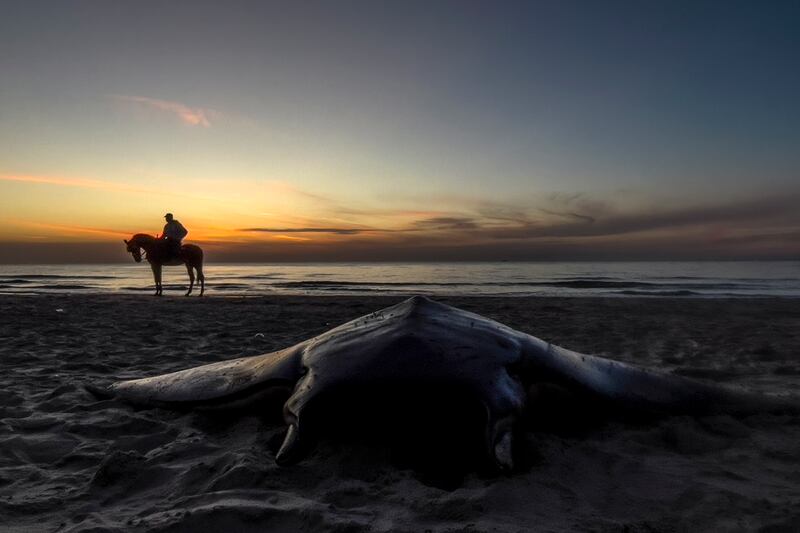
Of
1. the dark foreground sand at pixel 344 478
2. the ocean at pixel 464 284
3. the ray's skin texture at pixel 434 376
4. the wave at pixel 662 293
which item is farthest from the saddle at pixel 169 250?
the wave at pixel 662 293

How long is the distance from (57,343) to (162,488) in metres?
4.60

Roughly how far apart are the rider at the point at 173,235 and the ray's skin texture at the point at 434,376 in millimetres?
11847

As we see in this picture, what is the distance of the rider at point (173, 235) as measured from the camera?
14.2m

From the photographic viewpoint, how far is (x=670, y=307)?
10.8m

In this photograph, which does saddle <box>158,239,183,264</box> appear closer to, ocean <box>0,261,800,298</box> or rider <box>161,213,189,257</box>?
rider <box>161,213,189,257</box>

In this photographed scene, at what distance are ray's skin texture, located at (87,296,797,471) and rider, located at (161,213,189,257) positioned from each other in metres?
11.8

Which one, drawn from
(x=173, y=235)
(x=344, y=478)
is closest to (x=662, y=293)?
(x=173, y=235)

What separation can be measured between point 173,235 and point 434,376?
1394 cm

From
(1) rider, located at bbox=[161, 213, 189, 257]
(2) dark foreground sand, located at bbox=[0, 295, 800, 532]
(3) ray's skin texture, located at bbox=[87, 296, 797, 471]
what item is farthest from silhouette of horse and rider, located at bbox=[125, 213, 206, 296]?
(3) ray's skin texture, located at bbox=[87, 296, 797, 471]

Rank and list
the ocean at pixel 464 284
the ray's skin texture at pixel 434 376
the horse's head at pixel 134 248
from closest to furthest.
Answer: the ray's skin texture at pixel 434 376 → the horse's head at pixel 134 248 → the ocean at pixel 464 284

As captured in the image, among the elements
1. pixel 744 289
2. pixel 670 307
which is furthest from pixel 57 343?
pixel 744 289

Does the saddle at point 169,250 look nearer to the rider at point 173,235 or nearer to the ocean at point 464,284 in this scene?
the rider at point 173,235

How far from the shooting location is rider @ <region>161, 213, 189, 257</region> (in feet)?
46.7

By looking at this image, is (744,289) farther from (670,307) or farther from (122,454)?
(122,454)
